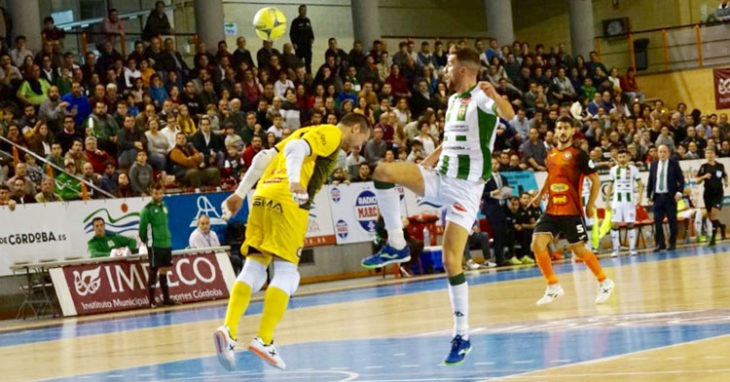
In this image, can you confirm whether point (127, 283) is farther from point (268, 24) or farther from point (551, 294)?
point (551, 294)

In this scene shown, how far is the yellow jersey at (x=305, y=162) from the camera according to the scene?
32.9ft

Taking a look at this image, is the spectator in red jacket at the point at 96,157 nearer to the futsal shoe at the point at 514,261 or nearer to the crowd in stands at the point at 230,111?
the crowd in stands at the point at 230,111

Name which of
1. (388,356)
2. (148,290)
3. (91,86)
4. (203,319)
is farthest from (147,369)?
(91,86)

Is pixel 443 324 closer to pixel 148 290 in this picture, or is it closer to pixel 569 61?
pixel 148 290


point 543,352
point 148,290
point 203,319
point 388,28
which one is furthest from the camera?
point 388,28

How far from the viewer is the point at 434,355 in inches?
424

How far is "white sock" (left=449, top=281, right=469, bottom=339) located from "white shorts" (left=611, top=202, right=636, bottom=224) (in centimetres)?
1938

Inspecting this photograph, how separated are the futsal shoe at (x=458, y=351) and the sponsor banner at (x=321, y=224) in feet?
54.9

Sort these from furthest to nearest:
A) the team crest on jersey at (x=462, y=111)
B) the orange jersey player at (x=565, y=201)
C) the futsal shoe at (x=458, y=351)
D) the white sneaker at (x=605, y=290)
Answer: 1. the orange jersey player at (x=565, y=201)
2. the white sneaker at (x=605, y=290)
3. the team crest on jersey at (x=462, y=111)
4. the futsal shoe at (x=458, y=351)

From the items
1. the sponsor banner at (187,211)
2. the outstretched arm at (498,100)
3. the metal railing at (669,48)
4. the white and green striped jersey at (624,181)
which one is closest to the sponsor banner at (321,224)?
the sponsor banner at (187,211)

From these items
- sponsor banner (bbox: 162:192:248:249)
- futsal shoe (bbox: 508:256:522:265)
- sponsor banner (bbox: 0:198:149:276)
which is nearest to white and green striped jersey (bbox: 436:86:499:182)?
sponsor banner (bbox: 0:198:149:276)

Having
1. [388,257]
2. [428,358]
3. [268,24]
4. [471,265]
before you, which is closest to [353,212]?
[471,265]

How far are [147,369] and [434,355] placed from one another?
8.82 feet

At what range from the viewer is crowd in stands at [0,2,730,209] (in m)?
23.6
